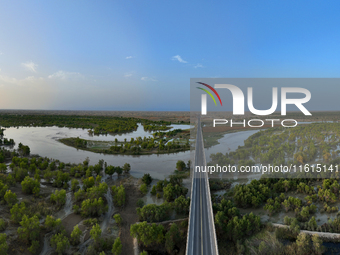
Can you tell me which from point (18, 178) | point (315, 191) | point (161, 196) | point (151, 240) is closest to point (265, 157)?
point (315, 191)

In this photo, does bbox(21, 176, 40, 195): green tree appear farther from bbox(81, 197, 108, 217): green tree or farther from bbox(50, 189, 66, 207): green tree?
bbox(81, 197, 108, 217): green tree

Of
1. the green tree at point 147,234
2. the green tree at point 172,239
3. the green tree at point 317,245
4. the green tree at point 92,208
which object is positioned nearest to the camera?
the green tree at point 317,245

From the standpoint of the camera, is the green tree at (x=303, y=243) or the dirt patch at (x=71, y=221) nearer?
the green tree at (x=303, y=243)

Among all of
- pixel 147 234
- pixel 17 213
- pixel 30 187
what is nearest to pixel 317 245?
pixel 147 234

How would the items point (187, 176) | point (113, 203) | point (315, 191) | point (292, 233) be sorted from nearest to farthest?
point (292, 233), point (113, 203), point (315, 191), point (187, 176)

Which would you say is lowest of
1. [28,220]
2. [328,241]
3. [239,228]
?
[328,241]

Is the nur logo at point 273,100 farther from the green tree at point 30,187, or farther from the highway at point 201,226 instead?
the green tree at point 30,187

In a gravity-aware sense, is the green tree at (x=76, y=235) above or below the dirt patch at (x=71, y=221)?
above

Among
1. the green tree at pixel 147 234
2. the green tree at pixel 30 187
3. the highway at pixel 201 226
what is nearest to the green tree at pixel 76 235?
the green tree at pixel 147 234

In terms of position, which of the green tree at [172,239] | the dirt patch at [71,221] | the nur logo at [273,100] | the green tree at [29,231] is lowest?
the dirt patch at [71,221]

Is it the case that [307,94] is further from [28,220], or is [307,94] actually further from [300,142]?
[300,142]
